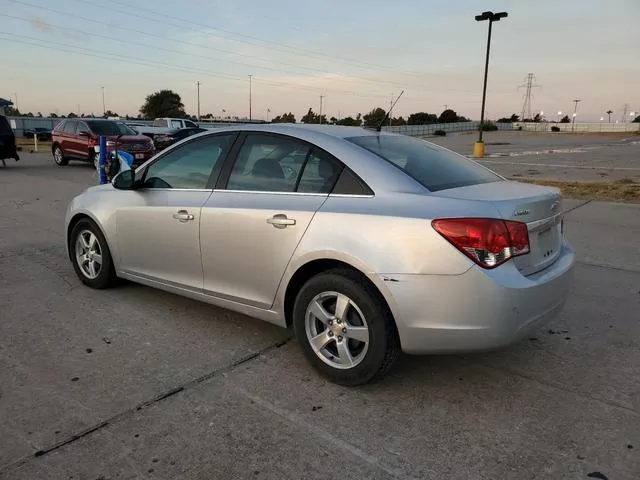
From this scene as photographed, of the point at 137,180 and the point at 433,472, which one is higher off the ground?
the point at 137,180

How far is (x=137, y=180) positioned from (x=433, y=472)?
10.6 feet

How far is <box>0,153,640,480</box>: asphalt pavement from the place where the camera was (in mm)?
2586

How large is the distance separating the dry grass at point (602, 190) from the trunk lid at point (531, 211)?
8.92m

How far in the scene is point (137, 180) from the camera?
450 centimetres

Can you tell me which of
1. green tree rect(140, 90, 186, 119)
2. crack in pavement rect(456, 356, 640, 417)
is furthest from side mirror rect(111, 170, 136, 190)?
green tree rect(140, 90, 186, 119)

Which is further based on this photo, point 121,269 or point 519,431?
point 121,269

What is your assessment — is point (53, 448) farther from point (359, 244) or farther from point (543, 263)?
point (543, 263)

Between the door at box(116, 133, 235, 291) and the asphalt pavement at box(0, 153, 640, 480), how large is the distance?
1.39 ft

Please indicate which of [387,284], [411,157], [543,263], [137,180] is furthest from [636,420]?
[137,180]

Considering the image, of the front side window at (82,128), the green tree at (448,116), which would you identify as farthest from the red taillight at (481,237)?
the green tree at (448,116)

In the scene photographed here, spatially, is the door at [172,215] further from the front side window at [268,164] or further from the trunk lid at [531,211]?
the trunk lid at [531,211]

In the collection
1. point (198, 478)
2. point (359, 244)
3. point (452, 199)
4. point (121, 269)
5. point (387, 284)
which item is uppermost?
point (452, 199)

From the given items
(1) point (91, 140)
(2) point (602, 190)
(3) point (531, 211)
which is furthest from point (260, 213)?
(1) point (91, 140)

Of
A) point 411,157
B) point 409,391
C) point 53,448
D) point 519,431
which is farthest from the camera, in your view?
point 411,157
